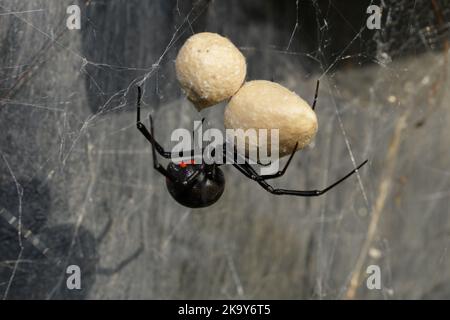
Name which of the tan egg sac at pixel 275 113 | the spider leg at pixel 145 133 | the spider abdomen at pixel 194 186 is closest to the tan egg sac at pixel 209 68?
the tan egg sac at pixel 275 113

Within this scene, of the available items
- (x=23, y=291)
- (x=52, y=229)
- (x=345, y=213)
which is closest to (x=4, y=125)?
(x=52, y=229)

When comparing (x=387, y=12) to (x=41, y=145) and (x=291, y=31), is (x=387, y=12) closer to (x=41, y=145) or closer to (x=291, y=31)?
(x=291, y=31)

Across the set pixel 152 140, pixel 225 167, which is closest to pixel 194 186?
pixel 152 140

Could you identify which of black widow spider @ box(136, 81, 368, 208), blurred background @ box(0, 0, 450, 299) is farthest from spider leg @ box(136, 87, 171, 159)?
blurred background @ box(0, 0, 450, 299)

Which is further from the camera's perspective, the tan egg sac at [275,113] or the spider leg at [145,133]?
the spider leg at [145,133]

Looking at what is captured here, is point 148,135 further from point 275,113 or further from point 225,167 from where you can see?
point 225,167

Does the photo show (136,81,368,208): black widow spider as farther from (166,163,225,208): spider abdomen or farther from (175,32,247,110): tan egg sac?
(175,32,247,110): tan egg sac

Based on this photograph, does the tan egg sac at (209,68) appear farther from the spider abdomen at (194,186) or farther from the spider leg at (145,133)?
the spider abdomen at (194,186)
